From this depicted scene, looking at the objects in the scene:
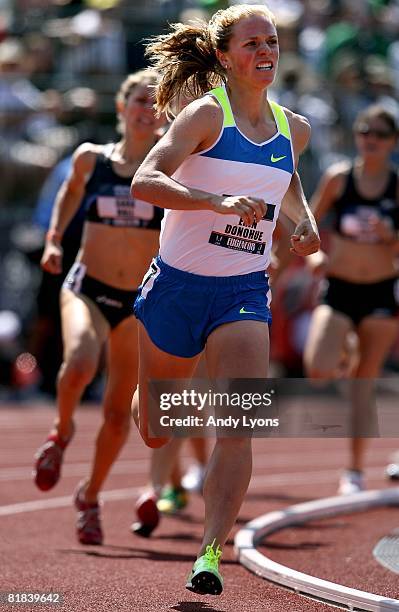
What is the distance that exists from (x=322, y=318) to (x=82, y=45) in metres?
9.09

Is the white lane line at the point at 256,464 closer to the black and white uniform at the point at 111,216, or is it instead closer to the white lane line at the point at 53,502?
the white lane line at the point at 53,502

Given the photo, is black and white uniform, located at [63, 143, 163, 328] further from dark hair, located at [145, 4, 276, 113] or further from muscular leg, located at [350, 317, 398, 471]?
muscular leg, located at [350, 317, 398, 471]

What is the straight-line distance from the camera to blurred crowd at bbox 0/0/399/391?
16.5m

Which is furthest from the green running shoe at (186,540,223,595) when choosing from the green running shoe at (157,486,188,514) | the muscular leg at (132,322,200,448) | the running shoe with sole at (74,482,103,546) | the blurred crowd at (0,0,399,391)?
the blurred crowd at (0,0,399,391)

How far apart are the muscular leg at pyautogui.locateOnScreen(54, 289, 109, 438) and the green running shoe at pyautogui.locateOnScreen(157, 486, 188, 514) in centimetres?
172

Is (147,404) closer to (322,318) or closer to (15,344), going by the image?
(322,318)

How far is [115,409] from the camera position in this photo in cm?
780

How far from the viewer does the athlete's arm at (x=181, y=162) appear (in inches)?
216

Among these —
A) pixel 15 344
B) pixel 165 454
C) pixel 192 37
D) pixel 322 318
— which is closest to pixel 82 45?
pixel 15 344

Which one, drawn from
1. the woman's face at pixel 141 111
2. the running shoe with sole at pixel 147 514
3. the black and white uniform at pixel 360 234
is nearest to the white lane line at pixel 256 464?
the black and white uniform at pixel 360 234

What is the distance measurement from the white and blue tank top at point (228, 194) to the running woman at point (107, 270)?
71.0 inches

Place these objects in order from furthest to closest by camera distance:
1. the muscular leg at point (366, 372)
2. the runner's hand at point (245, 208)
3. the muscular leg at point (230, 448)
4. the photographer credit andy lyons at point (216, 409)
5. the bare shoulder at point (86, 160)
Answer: the muscular leg at point (366, 372)
the bare shoulder at point (86, 160)
the photographer credit andy lyons at point (216, 409)
the muscular leg at point (230, 448)
the runner's hand at point (245, 208)

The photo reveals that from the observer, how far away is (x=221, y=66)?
20.4ft

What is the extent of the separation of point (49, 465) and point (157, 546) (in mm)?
832
